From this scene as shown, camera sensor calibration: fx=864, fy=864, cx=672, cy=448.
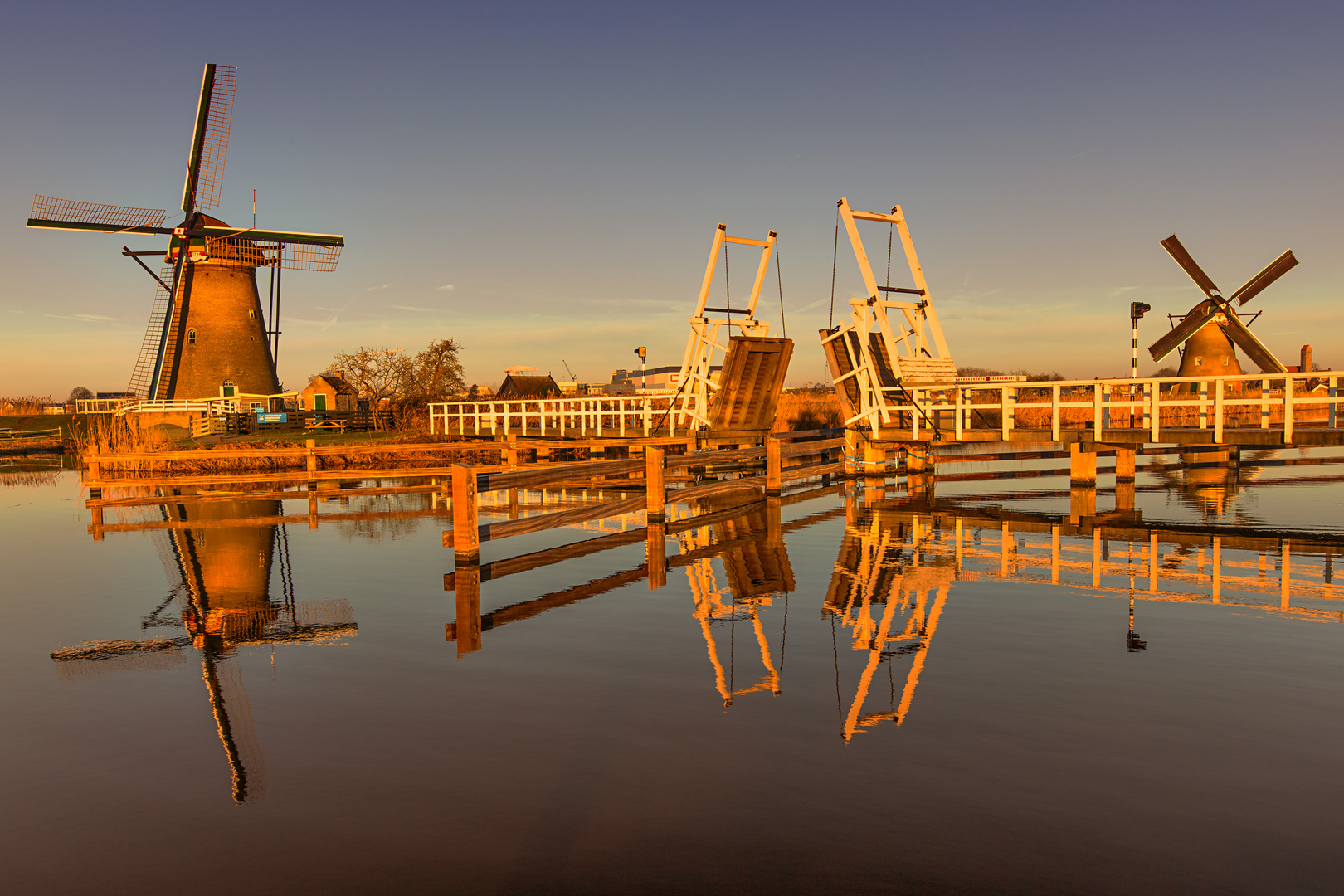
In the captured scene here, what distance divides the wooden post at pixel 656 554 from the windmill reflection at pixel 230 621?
13.0 ft

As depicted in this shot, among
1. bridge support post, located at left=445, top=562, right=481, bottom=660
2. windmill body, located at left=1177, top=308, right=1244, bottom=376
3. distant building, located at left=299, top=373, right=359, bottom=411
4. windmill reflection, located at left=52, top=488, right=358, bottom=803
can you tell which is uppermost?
windmill body, located at left=1177, top=308, right=1244, bottom=376

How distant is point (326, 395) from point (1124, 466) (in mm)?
63055

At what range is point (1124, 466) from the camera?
21.3 m

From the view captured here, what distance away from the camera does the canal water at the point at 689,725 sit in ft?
14.5

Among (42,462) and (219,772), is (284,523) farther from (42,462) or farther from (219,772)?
(42,462)

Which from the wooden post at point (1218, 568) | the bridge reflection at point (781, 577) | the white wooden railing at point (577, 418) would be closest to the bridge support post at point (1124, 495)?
the bridge reflection at point (781, 577)

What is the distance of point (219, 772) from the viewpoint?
Answer: 561 centimetres

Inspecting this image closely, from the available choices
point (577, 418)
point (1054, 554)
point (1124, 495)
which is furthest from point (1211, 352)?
point (1054, 554)

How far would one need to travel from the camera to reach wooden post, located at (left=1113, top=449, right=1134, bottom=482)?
21125 millimetres

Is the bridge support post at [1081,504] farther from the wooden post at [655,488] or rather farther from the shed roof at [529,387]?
the shed roof at [529,387]

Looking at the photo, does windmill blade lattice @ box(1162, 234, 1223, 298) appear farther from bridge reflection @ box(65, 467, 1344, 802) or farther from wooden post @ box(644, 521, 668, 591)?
wooden post @ box(644, 521, 668, 591)

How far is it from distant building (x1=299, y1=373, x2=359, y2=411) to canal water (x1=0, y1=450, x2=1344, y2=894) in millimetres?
59845

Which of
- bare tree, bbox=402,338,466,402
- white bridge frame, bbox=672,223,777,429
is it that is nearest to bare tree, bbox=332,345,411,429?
bare tree, bbox=402,338,466,402

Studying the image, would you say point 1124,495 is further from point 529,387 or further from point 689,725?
point 529,387
